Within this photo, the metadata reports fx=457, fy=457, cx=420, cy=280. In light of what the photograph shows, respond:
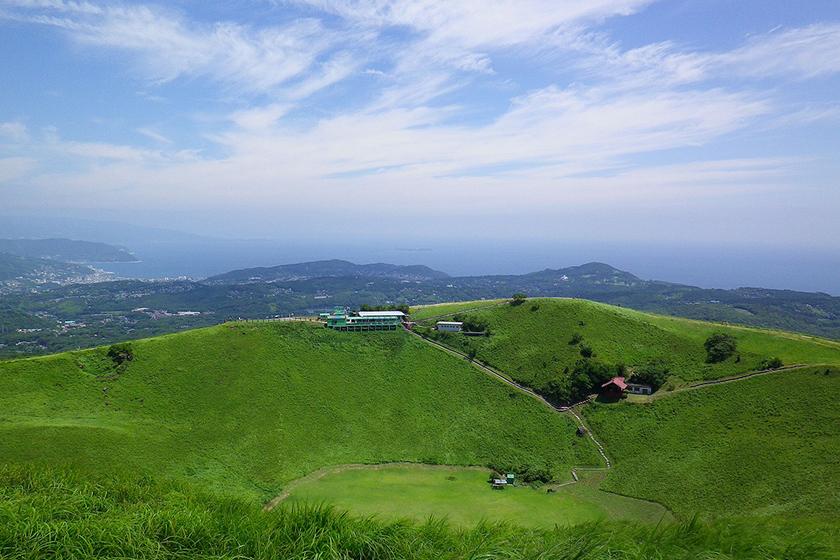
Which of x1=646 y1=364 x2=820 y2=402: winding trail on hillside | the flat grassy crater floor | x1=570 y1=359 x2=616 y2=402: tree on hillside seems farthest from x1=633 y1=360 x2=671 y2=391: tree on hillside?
the flat grassy crater floor

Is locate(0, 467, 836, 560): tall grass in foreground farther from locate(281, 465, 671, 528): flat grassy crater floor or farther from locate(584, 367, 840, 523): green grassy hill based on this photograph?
locate(584, 367, 840, 523): green grassy hill

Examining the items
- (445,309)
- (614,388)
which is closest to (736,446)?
(614,388)

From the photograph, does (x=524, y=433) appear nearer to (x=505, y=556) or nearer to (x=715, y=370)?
(x=715, y=370)

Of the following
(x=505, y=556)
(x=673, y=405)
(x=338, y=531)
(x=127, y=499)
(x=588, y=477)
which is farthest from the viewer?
(x=673, y=405)

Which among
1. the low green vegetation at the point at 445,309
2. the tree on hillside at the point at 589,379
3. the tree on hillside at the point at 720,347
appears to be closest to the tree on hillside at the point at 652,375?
the tree on hillside at the point at 589,379

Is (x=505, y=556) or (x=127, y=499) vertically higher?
(x=505, y=556)

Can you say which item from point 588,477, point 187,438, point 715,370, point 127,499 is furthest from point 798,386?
point 187,438

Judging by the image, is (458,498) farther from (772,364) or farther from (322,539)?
(772,364)
